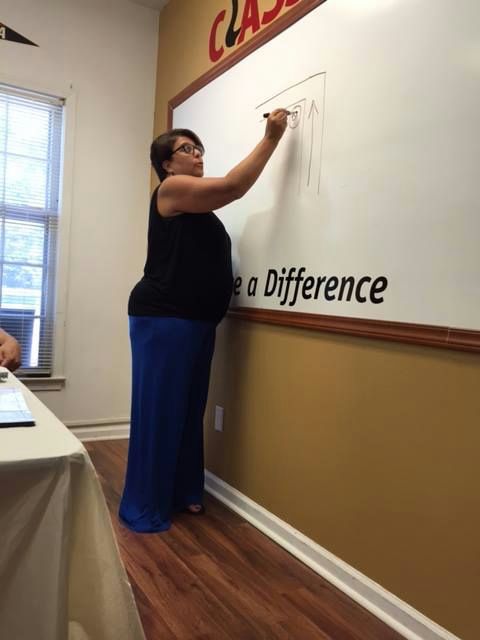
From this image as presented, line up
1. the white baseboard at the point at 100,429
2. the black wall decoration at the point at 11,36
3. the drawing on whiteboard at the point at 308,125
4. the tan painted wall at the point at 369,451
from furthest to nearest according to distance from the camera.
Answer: the white baseboard at the point at 100,429 → the black wall decoration at the point at 11,36 → the drawing on whiteboard at the point at 308,125 → the tan painted wall at the point at 369,451

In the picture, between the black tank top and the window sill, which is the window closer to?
the window sill

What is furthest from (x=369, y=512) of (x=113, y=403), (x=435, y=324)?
(x=113, y=403)

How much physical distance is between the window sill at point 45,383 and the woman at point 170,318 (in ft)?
4.13

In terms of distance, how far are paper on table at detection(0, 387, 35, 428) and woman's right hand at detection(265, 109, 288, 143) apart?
4.47ft

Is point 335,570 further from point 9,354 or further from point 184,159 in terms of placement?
point 184,159

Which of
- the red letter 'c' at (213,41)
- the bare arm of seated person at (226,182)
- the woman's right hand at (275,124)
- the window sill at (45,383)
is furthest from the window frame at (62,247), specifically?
the woman's right hand at (275,124)

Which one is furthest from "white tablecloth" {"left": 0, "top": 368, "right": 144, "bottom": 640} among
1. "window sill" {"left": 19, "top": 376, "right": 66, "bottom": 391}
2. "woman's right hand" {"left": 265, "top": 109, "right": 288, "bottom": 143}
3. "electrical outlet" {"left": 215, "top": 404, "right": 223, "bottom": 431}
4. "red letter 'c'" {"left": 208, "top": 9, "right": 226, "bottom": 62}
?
"window sill" {"left": 19, "top": 376, "right": 66, "bottom": 391}

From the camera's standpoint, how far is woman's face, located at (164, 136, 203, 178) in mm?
2252

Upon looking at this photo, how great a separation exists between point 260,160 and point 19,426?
1446mm

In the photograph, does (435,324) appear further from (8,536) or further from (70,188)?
(70,188)

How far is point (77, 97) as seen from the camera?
3305 millimetres

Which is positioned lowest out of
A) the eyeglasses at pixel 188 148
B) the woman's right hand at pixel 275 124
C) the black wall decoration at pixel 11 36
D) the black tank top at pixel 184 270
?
the black tank top at pixel 184 270

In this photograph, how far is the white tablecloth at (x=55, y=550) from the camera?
778mm

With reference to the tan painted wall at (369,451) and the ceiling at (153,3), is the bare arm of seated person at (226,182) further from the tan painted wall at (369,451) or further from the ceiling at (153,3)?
the ceiling at (153,3)
